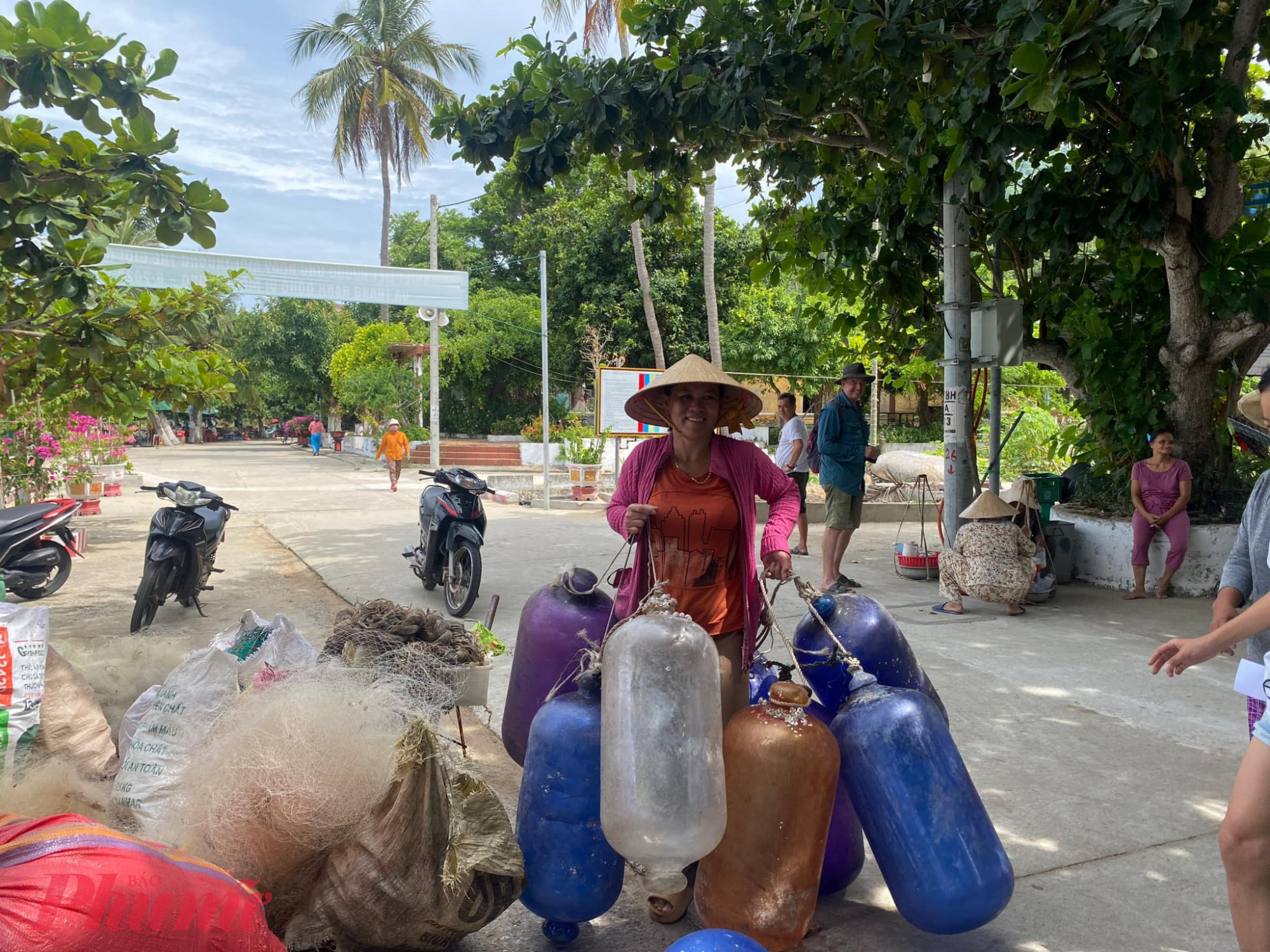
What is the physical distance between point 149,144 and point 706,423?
3.07 m

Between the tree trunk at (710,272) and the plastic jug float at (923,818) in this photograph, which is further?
the tree trunk at (710,272)

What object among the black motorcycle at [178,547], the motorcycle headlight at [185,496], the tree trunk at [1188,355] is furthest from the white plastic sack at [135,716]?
the tree trunk at [1188,355]

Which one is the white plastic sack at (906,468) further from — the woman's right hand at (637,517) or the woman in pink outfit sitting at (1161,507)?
the woman's right hand at (637,517)

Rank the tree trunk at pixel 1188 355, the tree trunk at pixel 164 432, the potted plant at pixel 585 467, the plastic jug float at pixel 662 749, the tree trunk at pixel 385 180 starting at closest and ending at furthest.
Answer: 1. the plastic jug float at pixel 662 749
2. the tree trunk at pixel 1188 355
3. the potted plant at pixel 585 467
4. the tree trunk at pixel 385 180
5. the tree trunk at pixel 164 432

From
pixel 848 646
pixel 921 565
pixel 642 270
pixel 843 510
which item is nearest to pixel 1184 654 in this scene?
pixel 848 646

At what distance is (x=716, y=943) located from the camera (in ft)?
6.40

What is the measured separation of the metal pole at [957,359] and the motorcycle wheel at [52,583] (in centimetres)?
743

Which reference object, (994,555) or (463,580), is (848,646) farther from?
(463,580)

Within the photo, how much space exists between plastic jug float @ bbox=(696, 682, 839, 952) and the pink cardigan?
61 centimetres

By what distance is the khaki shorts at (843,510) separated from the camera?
25.7 feet

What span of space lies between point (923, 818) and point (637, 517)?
123 cm

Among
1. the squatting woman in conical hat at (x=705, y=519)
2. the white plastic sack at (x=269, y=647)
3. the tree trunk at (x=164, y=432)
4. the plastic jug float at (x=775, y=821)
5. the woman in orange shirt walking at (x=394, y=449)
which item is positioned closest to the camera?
the plastic jug float at (x=775, y=821)

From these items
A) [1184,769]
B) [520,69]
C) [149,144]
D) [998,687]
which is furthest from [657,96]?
[1184,769]

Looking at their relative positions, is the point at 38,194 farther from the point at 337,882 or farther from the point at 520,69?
the point at 520,69
